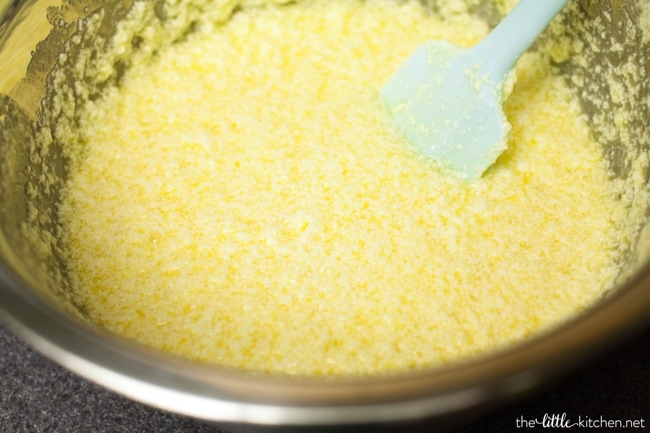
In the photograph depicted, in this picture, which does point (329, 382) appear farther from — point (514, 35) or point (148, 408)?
point (514, 35)

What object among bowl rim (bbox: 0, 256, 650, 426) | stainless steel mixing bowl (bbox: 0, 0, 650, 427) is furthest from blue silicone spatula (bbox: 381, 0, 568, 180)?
bowl rim (bbox: 0, 256, 650, 426)

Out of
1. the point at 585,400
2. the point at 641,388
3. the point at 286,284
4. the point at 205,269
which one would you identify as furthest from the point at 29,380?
the point at 641,388

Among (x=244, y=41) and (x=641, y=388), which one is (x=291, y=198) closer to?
(x=244, y=41)

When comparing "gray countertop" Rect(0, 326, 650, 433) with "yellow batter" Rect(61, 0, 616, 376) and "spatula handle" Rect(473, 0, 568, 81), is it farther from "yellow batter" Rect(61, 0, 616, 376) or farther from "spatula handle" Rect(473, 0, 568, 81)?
"spatula handle" Rect(473, 0, 568, 81)

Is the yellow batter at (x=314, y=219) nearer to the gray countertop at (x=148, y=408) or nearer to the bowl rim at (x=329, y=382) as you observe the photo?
the gray countertop at (x=148, y=408)

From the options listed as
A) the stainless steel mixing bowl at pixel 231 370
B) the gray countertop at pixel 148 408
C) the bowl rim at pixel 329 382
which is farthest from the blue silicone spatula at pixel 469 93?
the bowl rim at pixel 329 382
